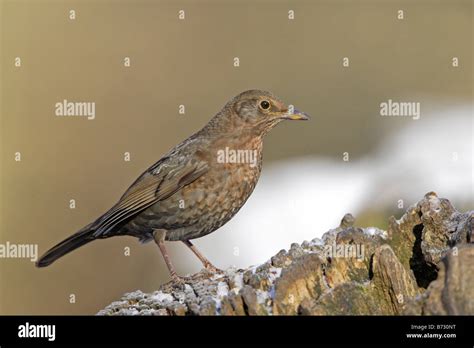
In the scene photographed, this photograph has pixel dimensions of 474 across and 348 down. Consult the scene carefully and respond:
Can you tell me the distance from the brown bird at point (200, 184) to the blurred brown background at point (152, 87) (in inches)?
93.0

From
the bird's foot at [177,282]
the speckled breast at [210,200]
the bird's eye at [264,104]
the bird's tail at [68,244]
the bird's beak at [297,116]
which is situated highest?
the bird's eye at [264,104]

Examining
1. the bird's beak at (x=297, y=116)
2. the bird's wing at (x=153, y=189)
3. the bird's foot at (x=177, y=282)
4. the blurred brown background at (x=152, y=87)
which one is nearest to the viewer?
the bird's foot at (x=177, y=282)

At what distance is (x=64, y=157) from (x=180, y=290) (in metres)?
5.90

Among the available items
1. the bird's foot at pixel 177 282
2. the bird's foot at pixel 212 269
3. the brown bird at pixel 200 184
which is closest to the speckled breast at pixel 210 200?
the brown bird at pixel 200 184

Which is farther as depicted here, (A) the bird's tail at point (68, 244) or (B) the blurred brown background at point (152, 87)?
(B) the blurred brown background at point (152, 87)

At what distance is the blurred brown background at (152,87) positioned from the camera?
35.6ft

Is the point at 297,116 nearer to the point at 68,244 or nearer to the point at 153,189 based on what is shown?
the point at 153,189

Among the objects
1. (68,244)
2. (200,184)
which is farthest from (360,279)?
(68,244)

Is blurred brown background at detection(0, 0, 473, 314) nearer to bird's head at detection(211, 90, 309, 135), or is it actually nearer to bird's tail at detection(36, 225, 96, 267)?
bird's tail at detection(36, 225, 96, 267)

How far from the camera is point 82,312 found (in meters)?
9.62

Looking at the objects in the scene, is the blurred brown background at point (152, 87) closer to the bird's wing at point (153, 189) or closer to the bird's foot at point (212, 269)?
the bird's wing at point (153, 189)

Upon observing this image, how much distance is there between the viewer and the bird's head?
310 inches

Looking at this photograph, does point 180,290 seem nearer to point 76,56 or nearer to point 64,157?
point 64,157

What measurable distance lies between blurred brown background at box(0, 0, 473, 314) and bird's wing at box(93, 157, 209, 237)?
237 cm
